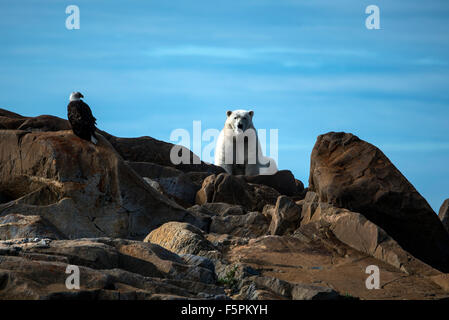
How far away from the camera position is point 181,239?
Answer: 9.95 metres

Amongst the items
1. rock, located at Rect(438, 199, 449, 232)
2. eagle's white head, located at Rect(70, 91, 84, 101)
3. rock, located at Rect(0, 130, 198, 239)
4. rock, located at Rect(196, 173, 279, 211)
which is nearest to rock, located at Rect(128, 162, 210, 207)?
rock, located at Rect(196, 173, 279, 211)

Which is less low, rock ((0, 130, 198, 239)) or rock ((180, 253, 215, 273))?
rock ((0, 130, 198, 239))

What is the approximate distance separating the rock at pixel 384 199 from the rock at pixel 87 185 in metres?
3.16

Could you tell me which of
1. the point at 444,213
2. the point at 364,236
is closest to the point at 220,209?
the point at 364,236

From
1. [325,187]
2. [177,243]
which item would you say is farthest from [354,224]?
[177,243]

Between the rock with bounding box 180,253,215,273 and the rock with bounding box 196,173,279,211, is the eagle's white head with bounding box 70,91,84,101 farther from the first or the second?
the rock with bounding box 180,253,215,273

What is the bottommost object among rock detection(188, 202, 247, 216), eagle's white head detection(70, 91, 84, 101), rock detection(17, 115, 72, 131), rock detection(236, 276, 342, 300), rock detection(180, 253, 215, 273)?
rock detection(236, 276, 342, 300)

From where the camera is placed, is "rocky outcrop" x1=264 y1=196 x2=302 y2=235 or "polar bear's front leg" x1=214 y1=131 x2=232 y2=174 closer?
"rocky outcrop" x1=264 y1=196 x2=302 y2=235

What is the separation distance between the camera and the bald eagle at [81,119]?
12.4 metres

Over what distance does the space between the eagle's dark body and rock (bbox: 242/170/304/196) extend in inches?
345

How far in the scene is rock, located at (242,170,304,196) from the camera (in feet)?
Result: 68.1

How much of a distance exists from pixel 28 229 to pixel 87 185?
9.27 feet

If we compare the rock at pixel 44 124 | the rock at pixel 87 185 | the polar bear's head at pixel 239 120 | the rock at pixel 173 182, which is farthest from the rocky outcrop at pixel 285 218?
the polar bear's head at pixel 239 120
